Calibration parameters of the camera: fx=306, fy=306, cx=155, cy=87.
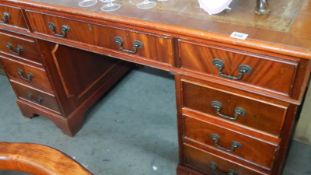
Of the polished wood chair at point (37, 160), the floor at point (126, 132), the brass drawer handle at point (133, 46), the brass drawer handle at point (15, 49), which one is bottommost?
the floor at point (126, 132)

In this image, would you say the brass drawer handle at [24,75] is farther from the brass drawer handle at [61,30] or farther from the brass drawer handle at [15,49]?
the brass drawer handle at [61,30]

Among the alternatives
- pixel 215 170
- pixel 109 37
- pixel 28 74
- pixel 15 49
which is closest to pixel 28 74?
pixel 28 74

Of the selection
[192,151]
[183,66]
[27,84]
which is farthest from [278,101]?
[27,84]

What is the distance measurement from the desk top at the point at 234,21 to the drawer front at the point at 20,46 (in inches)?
15.0

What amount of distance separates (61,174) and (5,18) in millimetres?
934

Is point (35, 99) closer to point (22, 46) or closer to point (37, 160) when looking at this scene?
point (22, 46)

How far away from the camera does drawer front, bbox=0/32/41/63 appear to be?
1339mm

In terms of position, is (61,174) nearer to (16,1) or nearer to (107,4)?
(107,4)

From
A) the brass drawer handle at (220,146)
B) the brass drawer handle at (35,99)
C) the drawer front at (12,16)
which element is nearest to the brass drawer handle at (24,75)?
the brass drawer handle at (35,99)

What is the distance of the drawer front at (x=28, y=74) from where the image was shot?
4.77 ft

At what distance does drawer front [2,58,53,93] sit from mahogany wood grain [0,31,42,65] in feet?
0.15

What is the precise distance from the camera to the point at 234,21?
0.86 metres

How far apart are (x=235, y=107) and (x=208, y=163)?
33 centimetres

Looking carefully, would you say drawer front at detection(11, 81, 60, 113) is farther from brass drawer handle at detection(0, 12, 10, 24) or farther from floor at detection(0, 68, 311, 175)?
brass drawer handle at detection(0, 12, 10, 24)
